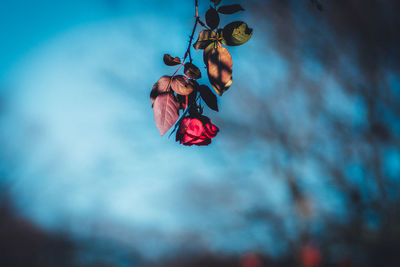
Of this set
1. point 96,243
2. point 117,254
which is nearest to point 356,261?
point 117,254

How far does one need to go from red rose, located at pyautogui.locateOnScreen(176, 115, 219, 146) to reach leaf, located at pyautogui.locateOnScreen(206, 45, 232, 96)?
0.16 meters

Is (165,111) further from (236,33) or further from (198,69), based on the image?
(236,33)

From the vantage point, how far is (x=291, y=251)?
6965 millimetres

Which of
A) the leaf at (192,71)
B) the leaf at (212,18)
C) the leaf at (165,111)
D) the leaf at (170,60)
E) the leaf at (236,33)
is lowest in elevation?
the leaf at (165,111)

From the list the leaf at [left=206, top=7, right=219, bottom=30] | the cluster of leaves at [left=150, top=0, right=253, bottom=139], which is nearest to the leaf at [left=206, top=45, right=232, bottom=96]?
the cluster of leaves at [left=150, top=0, right=253, bottom=139]

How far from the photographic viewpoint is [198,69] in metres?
0.70

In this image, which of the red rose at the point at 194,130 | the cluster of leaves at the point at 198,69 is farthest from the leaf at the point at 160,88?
the red rose at the point at 194,130

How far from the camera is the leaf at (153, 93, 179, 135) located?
0.66 metres

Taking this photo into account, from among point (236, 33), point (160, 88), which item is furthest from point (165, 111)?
point (236, 33)

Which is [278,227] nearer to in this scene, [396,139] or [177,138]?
[396,139]

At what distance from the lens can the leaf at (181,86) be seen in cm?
69

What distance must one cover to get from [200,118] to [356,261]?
6941 mm

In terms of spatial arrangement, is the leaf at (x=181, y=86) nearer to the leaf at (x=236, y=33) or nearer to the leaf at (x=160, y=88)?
the leaf at (x=160, y=88)

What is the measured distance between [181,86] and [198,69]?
0.21 feet
